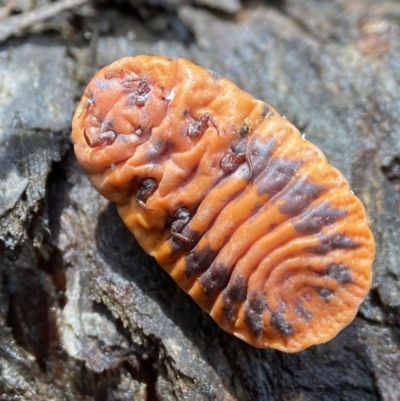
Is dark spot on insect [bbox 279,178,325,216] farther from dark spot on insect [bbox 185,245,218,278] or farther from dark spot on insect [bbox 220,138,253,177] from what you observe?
dark spot on insect [bbox 185,245,218,278]

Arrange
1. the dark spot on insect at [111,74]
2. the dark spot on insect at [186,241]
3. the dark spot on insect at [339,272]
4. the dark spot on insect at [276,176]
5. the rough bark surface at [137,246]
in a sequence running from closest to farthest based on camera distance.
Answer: the dark spot on insect at [339,272], the dark spot on insect at [276,176], the dark spot on insect at [186,241], the dark spot on insect at [111,74], the rough bark surface at [137,246]

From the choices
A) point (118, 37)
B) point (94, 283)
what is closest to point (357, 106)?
point (118, 37)

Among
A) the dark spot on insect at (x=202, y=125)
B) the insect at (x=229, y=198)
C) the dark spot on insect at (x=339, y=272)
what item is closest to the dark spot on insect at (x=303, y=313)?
the insect at (x=229, y=198)

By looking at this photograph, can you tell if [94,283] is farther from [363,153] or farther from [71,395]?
[363,153]

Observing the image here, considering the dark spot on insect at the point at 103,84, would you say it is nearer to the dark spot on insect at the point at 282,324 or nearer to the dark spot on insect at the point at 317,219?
the dark spot on insect at the point at 317,219

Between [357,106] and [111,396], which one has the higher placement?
[357,106]

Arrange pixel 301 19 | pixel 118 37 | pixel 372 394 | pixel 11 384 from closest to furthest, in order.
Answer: pixel 372 394
pixel 11 384
pixel 118 37
pixel 301 19

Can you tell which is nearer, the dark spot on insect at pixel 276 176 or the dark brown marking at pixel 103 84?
the dark spot on insect at pixel 276 176
